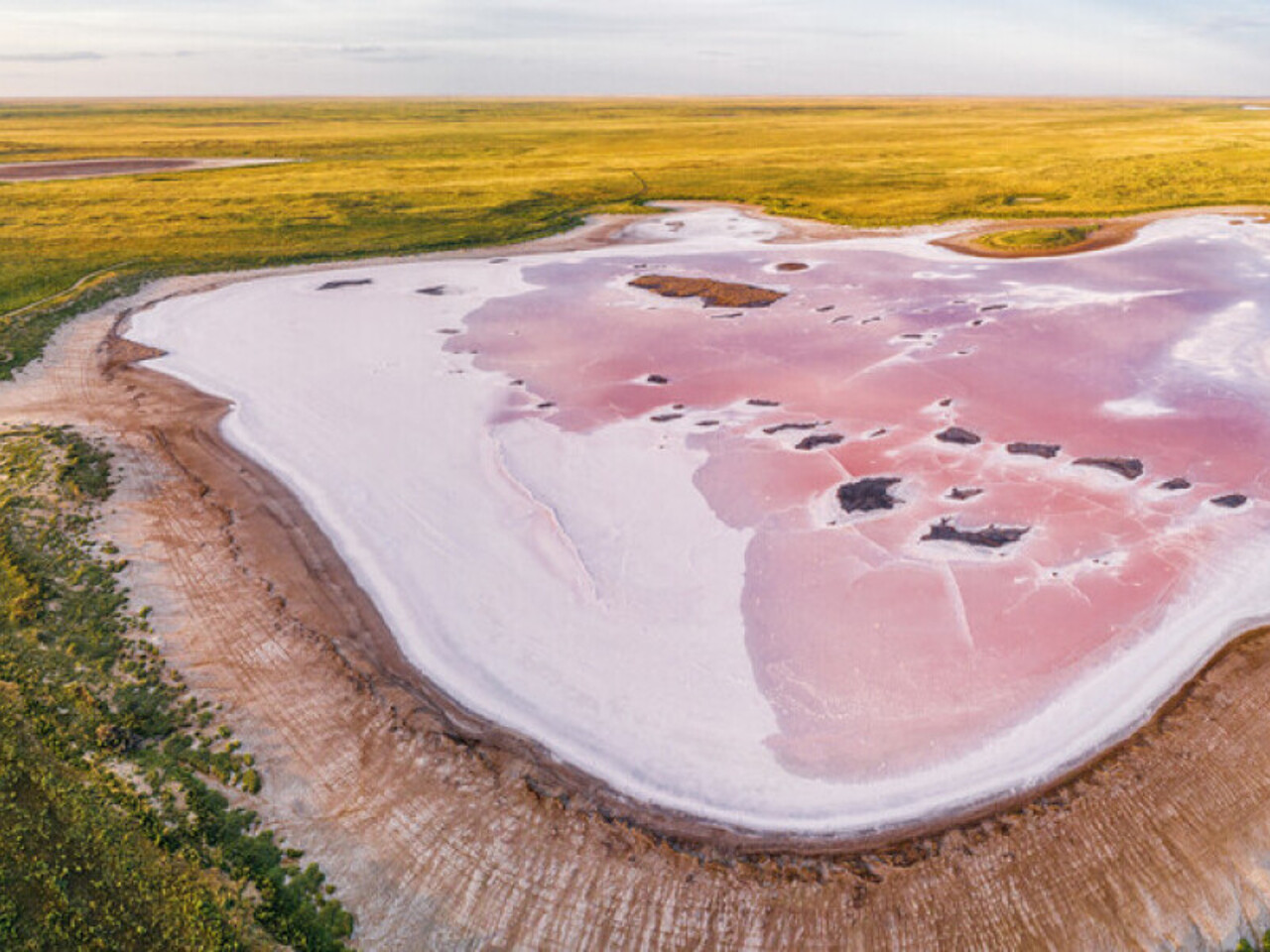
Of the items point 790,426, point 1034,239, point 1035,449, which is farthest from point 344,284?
point 1034,239

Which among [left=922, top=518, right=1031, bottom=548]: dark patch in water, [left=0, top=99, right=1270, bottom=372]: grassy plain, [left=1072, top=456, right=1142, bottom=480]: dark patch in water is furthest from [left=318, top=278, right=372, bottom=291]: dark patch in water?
[left=1072, top=456, right=1142, bottom=480]: dark patch in water

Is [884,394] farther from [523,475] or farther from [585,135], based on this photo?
[585,135]

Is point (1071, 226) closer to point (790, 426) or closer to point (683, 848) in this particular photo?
point (790, 426)

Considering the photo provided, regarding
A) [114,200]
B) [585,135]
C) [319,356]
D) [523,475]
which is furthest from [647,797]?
[585,135]

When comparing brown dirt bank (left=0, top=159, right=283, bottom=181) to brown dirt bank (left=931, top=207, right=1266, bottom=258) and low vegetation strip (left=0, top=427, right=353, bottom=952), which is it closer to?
brown dirt bank (left=931, top=207, right=1266, bottom=258)

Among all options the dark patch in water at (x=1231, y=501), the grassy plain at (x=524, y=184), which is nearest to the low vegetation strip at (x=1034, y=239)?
the grassy plain at (x=524, y=184)

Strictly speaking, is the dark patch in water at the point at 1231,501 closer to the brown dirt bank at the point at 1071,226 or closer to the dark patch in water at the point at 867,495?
the dark patch in water at the point at 867,495
